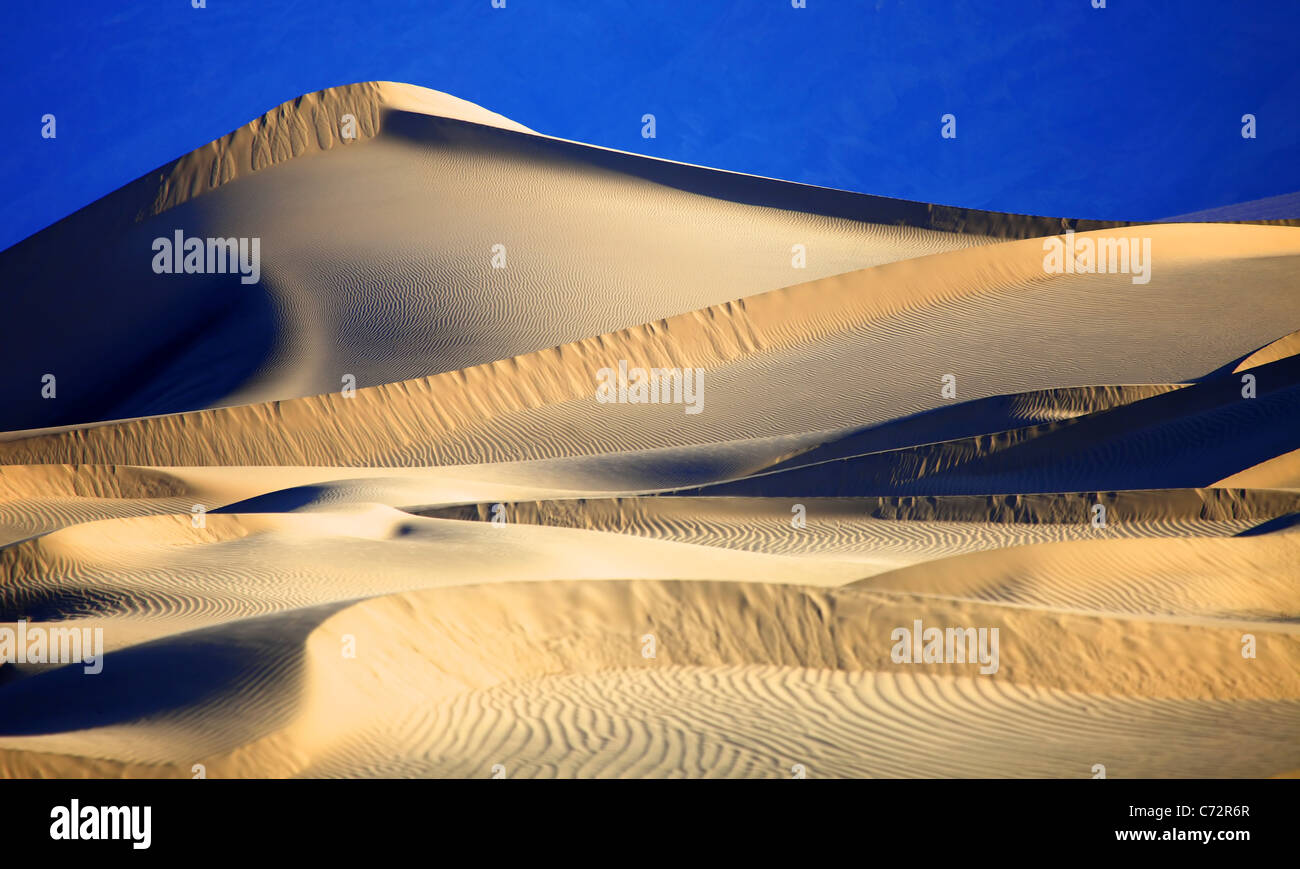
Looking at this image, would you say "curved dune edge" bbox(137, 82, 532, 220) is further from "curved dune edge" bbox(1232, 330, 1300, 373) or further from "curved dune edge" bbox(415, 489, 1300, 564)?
"curved dune edge" bbox(1232, 330, 1300, 373)

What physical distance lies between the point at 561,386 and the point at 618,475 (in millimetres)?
2408

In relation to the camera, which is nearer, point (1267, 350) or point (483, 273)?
point (1267, 350)

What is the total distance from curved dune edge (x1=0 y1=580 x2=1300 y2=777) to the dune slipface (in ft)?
0.07

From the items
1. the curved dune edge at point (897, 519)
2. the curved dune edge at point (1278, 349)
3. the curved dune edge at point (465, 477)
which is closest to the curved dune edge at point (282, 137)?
the curved dune edge at point (465, 477)

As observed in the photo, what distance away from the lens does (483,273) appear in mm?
15727

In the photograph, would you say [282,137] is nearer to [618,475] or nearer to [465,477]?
[465,477]

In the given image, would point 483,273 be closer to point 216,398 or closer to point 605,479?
point 216,398

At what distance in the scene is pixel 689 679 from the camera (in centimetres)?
539

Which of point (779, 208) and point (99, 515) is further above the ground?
point (779, 208)

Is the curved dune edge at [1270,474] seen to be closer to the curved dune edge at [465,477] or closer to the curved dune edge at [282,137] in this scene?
the curved dune edge at [465,477]

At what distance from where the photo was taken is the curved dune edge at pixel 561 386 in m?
11.9
